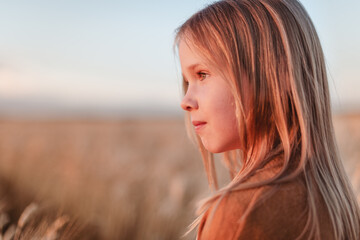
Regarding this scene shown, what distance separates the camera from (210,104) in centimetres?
89

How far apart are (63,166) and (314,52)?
241 centimetres

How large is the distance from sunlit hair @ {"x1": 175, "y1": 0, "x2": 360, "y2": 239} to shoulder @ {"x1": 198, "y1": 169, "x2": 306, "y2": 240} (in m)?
0.06

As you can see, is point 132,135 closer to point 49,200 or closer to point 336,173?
point 49,200

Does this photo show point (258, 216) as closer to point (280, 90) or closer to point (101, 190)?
point (280, 90)

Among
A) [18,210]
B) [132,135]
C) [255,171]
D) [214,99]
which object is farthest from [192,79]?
[132,135]

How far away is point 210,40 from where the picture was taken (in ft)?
3.06

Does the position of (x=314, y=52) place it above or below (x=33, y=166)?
above

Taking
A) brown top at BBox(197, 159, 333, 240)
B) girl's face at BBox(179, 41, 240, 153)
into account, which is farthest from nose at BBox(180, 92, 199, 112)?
brown top at BBox(197, 159, 333, 240)

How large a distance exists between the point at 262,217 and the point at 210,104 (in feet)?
0.96

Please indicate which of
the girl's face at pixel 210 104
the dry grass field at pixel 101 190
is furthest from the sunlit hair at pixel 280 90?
the dry grass field at pixel 101 190

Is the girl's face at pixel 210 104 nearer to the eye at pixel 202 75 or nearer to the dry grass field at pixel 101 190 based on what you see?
the eye at pixel 202 75

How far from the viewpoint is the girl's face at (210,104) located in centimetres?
88

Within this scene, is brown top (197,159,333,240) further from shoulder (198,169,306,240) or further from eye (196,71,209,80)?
eye (196,71,209,80)

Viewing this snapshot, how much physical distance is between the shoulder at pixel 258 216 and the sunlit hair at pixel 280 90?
0.19ft
